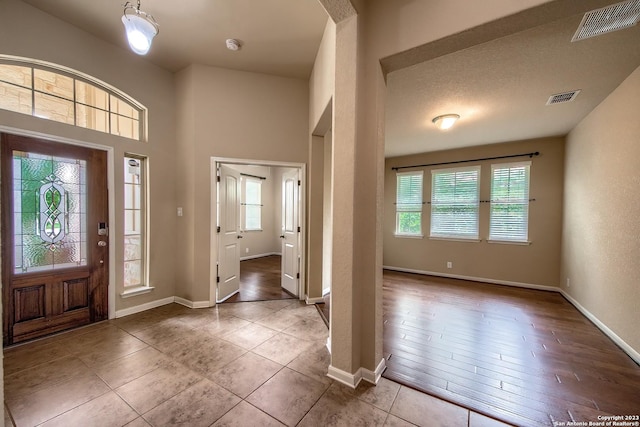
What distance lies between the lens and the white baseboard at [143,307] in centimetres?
309

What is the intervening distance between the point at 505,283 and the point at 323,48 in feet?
17.1

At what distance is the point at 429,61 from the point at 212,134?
281 cm

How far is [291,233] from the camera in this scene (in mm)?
3947

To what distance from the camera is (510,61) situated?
2279mm

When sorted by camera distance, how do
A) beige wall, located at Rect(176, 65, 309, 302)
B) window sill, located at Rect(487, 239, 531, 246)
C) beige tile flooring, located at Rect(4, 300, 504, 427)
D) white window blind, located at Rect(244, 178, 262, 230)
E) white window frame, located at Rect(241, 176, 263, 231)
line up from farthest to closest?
white window blind, located at Rect(244, 178, 262, 230), white window frame, located at Rect(241, 176, 263, 231), window sill, located at Rect(487, 239, 531, 246), beige wall, located at Rect(176, 65, 309, 302), beige tile flooring, located at Rect(4, 300, 504, 427)

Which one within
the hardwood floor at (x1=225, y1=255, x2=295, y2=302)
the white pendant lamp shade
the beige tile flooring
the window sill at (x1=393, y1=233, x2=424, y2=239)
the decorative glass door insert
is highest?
the white pendant lamp shade

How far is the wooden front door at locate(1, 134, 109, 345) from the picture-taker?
93.7 inches

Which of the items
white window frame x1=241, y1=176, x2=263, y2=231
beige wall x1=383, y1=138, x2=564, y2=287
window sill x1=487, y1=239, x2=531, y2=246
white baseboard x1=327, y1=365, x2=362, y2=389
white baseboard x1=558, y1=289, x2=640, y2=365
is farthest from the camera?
white window frame x1=241, y1=176, x2=263, y2=231

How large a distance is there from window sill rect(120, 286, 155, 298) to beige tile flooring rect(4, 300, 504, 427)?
1.30ft

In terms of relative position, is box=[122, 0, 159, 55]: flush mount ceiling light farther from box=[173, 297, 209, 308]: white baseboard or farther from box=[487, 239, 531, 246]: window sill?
box=[487, 239, 531, 246]: window sill

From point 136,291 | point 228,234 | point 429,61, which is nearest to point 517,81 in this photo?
point 429,61

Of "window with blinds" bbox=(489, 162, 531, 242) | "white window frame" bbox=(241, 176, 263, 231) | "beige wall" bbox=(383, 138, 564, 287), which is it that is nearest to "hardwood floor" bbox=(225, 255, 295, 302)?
"white window frame" bbox=(241, 176, 263, 231)

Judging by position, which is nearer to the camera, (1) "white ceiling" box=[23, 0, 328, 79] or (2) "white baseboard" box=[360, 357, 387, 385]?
(2) "white baseboard" box=[360, 357, 387, 385]

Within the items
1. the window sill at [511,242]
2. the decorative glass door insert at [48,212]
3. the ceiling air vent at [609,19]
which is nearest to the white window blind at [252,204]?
the decorative glass door insert at [48,212]
